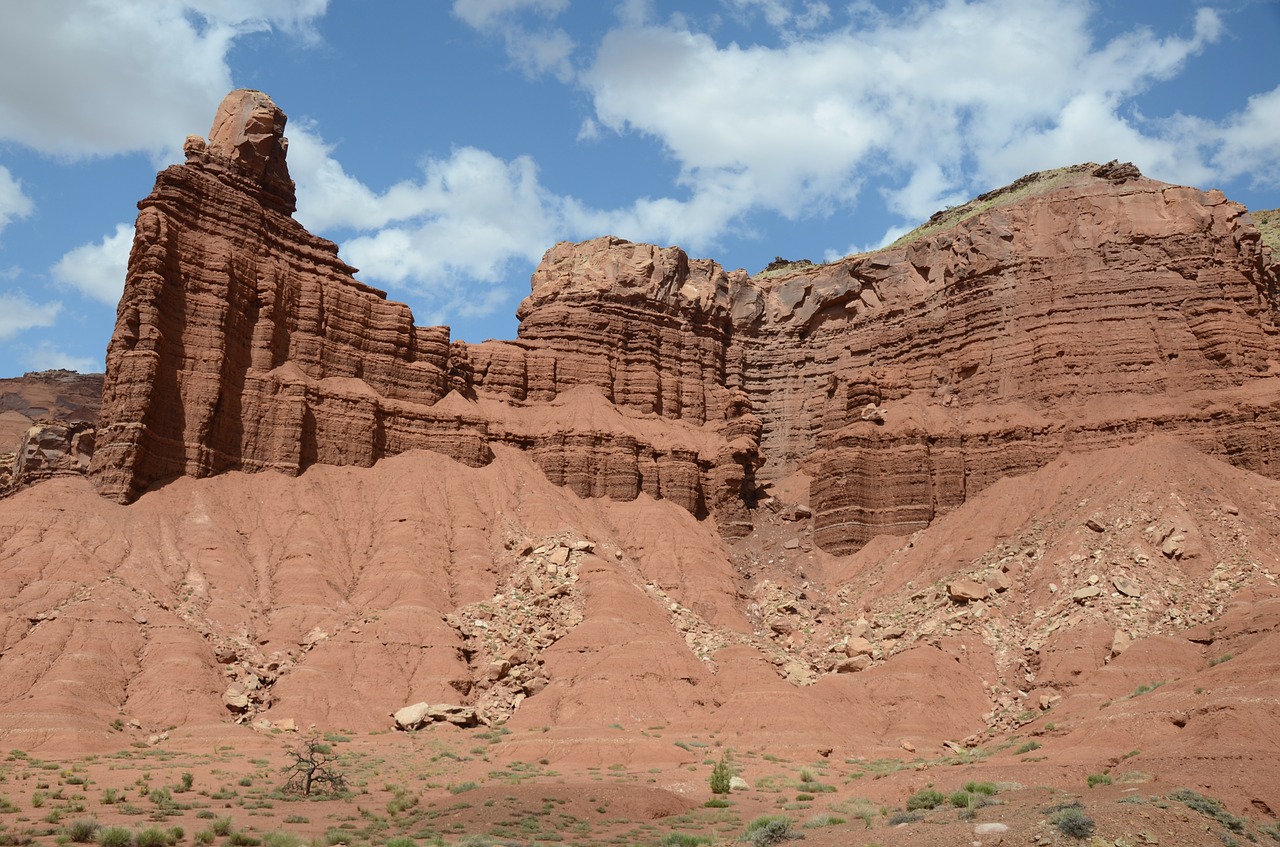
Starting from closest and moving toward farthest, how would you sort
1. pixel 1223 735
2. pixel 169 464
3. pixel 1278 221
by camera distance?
pixel 1223 735 < pixel 169 464 < pixel 1278 221

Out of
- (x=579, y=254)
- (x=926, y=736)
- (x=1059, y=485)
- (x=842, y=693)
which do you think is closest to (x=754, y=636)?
(x=842, y=693)

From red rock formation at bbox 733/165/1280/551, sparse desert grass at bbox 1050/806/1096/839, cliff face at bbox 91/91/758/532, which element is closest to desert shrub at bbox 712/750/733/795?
sparse desert grass at bbox 1050/806/1096/839

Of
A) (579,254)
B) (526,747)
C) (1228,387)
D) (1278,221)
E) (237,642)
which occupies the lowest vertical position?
(526,747)

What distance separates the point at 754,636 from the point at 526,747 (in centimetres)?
1795

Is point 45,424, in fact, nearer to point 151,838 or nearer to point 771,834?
point 151,838

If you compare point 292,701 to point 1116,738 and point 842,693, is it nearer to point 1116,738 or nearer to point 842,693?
point 842,693

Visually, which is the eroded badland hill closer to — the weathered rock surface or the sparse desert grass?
the weathered rock surface

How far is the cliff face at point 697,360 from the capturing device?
58.0 metres

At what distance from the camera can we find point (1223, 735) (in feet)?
100

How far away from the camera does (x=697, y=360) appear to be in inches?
3115

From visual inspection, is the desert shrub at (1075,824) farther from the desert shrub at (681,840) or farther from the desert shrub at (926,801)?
the desert shrub at (681,840)

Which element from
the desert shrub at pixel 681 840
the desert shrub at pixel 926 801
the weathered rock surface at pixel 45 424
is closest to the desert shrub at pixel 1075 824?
the desert shrub at pixel 926 801

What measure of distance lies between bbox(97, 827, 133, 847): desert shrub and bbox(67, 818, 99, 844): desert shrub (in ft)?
1.20

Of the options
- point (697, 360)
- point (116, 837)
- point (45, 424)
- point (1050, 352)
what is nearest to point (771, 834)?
point (116, 837)
